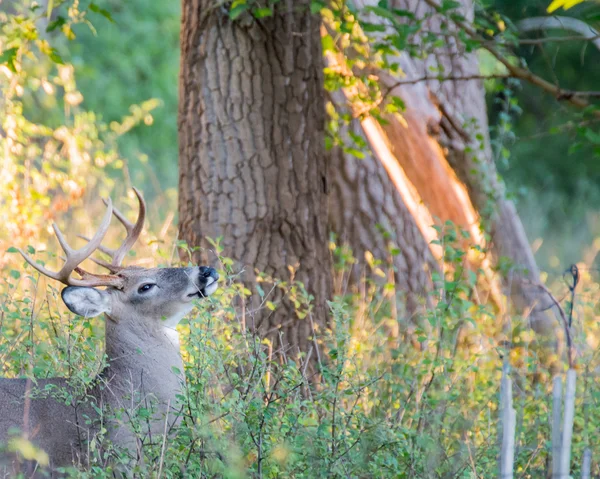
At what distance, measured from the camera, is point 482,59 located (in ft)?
50.5

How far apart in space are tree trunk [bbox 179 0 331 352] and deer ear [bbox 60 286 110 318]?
128 centimetres

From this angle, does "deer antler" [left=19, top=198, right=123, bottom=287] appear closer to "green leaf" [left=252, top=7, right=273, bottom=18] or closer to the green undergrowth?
the green undergrowth

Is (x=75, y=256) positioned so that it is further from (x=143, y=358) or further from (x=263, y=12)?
(x=263, y=12)

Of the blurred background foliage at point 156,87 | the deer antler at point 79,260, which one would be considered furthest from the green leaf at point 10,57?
the blurred background foliage at point 156,87

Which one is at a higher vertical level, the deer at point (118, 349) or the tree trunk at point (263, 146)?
the tree trunk at point (263, 146)

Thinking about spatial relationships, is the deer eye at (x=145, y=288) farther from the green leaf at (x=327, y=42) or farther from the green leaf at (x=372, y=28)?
the green leaf at (x=327, y=42)

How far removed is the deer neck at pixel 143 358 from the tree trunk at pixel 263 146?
118cm

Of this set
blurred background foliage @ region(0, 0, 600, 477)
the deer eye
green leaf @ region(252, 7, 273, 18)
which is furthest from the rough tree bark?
the deer eye

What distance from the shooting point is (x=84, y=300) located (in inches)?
175

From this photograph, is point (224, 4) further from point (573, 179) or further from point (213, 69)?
point (573, 179)

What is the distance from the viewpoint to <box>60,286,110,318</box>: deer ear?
4.38 m

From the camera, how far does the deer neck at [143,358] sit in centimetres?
441

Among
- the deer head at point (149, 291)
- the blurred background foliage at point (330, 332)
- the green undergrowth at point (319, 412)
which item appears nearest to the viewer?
the green undergrowth at point (319, 412)

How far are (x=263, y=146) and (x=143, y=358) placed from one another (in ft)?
5.98
